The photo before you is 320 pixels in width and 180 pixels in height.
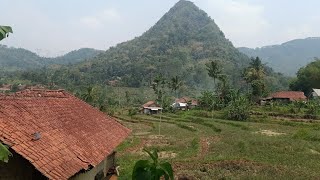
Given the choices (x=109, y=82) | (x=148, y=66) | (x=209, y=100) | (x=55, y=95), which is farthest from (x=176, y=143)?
(x=148, y=66)

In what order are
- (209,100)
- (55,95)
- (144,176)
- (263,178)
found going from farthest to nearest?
(209,100) → (263,178) → (55,95) → (144,176)

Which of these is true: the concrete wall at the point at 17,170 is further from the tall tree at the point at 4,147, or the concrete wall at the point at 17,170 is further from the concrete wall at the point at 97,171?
the tall tree at the point at 4,147

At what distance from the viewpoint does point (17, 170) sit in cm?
955

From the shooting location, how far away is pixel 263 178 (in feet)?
61.4

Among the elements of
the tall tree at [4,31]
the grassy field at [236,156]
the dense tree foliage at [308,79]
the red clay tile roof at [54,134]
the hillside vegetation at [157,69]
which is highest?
the hillside vegetation at [157,69]

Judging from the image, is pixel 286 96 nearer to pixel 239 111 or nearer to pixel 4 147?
pixel 239 111

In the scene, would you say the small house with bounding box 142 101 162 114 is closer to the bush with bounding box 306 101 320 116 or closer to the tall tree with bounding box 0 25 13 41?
the bush with bounding box 306 101 320 116

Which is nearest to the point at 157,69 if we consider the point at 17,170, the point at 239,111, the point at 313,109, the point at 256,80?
the point at 256,80

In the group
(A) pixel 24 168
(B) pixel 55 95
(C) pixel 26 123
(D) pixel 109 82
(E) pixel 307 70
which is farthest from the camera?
(D) pixel 109 82

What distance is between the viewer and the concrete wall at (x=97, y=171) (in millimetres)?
12891

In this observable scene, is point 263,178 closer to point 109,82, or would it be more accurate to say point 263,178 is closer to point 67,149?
point 67,149

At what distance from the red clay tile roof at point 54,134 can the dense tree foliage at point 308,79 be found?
78.2 m

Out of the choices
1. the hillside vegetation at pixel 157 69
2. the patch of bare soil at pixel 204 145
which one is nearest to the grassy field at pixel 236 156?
the patch of bare soil at pixel 204 145

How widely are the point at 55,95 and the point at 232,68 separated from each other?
139 metres
